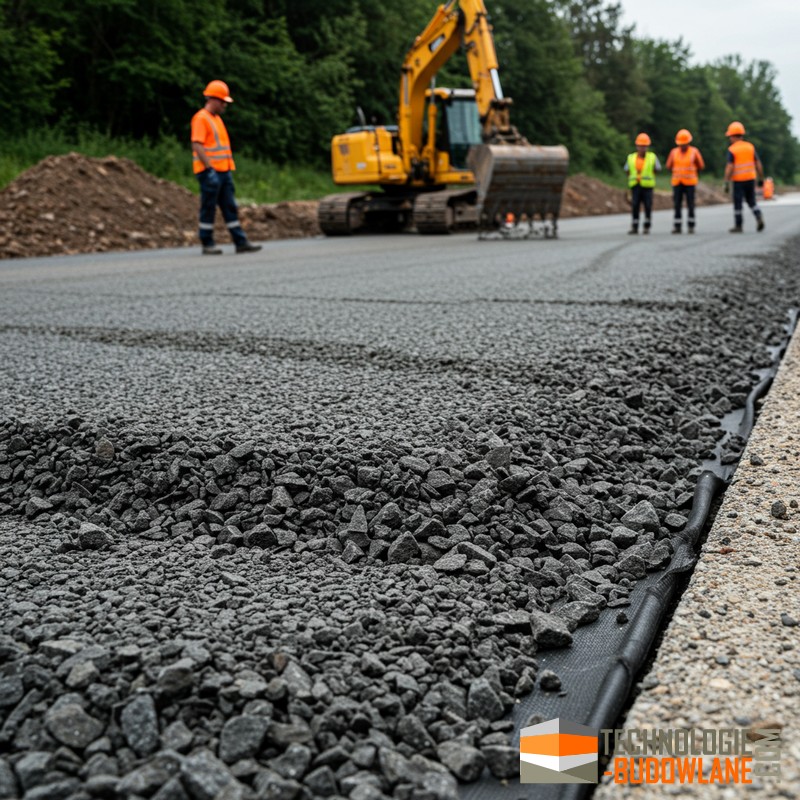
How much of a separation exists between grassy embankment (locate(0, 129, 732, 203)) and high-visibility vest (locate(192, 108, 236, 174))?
18.2 ft

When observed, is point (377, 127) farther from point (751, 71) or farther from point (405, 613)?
point (751, 71)

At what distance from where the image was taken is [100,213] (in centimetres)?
1434

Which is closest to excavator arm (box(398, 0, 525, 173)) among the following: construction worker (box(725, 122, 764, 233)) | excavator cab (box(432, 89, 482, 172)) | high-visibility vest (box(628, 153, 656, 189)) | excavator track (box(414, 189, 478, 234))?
excavator cab (box(432, 89, 482, 172))

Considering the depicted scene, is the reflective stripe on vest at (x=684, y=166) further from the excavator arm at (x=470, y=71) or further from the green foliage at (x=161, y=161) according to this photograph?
the green foliage at (x=161, y=161)

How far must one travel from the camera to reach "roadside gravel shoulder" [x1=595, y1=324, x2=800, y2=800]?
55.1 inches

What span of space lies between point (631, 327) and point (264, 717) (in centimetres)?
359

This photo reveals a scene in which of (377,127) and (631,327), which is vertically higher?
(377,127)

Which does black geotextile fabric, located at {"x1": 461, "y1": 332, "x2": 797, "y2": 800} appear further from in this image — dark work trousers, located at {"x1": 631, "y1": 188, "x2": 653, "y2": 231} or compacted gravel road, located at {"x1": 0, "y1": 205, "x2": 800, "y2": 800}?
dark work trousers, located at {"x1": 631, "y1": 188, "x2": 653, "y2": 231}

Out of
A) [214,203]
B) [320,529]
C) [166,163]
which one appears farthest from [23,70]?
[320,529]

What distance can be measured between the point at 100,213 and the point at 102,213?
0.15 ft

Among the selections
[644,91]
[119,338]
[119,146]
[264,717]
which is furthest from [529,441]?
[644,91]

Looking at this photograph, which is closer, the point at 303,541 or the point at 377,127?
the point at 303,541

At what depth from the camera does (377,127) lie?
16.4 metres

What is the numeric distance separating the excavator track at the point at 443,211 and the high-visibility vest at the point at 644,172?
277cm
